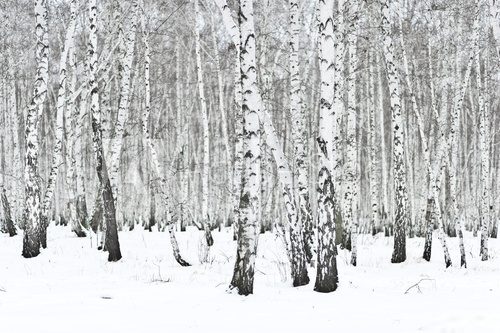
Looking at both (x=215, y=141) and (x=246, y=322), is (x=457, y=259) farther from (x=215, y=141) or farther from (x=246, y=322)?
(x=215, y=141)

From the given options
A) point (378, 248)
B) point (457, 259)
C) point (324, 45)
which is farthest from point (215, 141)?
point (324, 45)

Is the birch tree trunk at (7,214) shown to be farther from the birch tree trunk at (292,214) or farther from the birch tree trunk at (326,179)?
the birch tree trunk at (326,179)

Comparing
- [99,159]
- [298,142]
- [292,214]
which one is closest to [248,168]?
[292,214]

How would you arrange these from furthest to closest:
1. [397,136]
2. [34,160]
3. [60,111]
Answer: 1. [60,111]
2. [34,160]
3. [397,136]

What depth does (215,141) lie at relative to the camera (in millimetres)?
28016

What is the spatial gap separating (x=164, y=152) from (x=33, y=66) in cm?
783

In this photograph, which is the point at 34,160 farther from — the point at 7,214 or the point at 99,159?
the point at 7,214

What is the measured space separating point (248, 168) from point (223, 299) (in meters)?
1.73

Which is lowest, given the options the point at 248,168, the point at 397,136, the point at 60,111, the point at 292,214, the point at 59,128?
the point at 292,214

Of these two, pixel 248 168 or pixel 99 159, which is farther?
pixel 99 159

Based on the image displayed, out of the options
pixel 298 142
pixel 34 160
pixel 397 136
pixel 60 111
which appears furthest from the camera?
pixel 60 111

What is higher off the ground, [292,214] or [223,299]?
[292,214]

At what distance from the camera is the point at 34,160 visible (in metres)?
11.6

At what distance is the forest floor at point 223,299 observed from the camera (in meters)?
4.95
